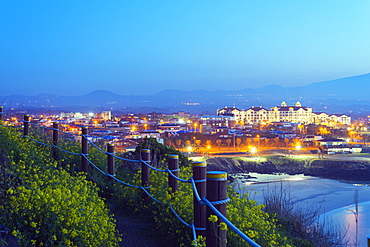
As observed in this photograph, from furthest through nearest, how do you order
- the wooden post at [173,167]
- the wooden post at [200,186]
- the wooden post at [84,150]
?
1. the wooden post at [84,150]
2. the wooden post at [173,167]
3. the wooden post at [200,186]

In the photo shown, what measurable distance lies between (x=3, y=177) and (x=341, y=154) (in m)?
59.4

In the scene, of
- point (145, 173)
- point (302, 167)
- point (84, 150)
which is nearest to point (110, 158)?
point (84, 150)

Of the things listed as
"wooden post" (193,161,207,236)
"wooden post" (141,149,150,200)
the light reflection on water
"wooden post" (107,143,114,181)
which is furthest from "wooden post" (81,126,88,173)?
"wooden post" (193,161,207,236)

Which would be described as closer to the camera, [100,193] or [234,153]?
[100,193]

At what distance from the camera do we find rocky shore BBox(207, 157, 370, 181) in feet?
140

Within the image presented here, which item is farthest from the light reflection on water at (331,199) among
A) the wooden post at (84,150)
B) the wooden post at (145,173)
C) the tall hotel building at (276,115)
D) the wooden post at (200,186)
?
the tall hotel building at (276,115)

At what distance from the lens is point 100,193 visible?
7715 mm

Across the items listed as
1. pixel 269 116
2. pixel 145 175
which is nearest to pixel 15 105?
pixel 145 175

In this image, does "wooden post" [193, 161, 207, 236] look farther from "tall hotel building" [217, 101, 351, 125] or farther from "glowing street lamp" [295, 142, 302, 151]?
"tall hotel building" [217, 101, 351, 125]

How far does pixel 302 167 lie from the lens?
4806cm

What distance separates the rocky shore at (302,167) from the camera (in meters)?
42.5

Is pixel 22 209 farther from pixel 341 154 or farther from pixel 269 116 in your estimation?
pixel 269 116

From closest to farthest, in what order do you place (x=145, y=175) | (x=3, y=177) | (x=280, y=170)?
1. (x=3, y=177)
2. (x=145, y=175)
3. (x=280, y=170)

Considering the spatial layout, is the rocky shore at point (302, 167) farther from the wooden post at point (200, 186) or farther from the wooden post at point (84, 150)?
the wooden post at point (200, 186)
